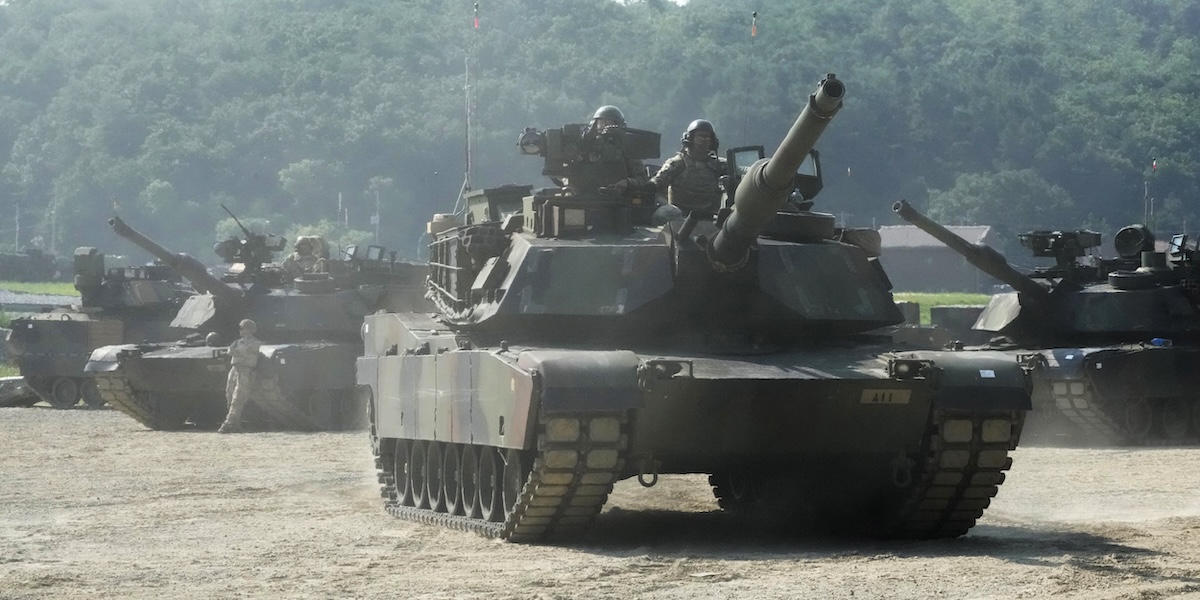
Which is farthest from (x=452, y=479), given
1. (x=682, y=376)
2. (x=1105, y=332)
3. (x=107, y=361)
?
(x=107, y=361)

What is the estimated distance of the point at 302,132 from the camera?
10294cm

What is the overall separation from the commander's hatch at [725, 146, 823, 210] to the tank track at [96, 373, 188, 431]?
1338 centimetres

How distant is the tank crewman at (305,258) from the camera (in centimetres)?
2923

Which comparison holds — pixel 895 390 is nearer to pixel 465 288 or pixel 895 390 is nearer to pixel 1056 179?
pixel 465 288

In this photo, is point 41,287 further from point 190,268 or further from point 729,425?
point 729,425

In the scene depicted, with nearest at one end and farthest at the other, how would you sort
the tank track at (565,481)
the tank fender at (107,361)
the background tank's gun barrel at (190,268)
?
the tank track at (565,481) < the tank fender at (107,361) < the background tank's gun barrel at (190,268)

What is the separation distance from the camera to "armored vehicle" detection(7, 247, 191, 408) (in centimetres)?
3219

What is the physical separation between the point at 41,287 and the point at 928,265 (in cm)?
3409

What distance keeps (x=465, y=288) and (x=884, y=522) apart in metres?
3.72

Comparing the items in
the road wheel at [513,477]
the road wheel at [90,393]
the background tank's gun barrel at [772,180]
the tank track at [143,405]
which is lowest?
the road wheel at [90,393]

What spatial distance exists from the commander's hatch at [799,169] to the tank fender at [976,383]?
265 cm

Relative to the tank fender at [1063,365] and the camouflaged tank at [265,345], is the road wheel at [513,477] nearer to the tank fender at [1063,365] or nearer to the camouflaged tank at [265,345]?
the tank fender at [1063,365]

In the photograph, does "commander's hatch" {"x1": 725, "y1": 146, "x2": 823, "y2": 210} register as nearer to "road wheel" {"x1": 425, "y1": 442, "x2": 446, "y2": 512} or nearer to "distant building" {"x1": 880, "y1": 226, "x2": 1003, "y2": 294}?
"road wheel" {"x1": 425, "y1": 442, "x2": 446, "y2": 512}

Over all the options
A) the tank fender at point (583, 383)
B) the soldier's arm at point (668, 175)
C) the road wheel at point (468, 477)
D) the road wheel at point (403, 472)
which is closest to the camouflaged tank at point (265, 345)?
the road wheel at point (403, 472)
